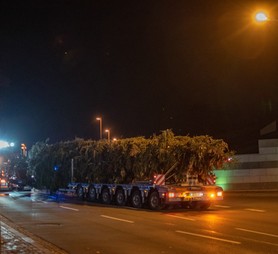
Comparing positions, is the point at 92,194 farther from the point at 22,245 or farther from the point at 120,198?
the point at 22,245

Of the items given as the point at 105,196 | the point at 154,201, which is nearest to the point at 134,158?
the point at 105,196

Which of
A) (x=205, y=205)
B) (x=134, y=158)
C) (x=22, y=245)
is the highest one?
(x=134, y=158)

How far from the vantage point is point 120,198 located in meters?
27.6

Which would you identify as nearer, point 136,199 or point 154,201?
point 154,201

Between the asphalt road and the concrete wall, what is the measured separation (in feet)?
59.5


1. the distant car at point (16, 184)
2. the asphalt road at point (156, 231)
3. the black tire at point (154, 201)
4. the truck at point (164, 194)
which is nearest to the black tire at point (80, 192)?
the truck at point (164, 194)

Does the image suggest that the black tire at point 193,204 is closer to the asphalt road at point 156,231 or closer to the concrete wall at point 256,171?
the asphalt road at point 156,231

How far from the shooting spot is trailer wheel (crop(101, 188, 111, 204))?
29.0m

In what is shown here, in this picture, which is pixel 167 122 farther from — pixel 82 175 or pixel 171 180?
pixel 171 180

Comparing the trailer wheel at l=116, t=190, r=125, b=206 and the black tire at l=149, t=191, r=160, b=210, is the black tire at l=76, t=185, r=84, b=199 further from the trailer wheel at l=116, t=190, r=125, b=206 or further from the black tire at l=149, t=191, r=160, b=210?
the black tire at l=149, t=191, r=160, b=210

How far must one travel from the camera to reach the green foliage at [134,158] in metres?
26.1

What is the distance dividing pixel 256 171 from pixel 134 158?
14396 mm

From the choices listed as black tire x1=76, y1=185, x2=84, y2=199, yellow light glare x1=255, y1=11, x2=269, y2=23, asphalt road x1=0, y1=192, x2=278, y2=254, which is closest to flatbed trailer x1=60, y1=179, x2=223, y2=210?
asphalt road x1=0, y1=192, x2=278, y2=254

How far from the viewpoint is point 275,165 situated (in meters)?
39.8
